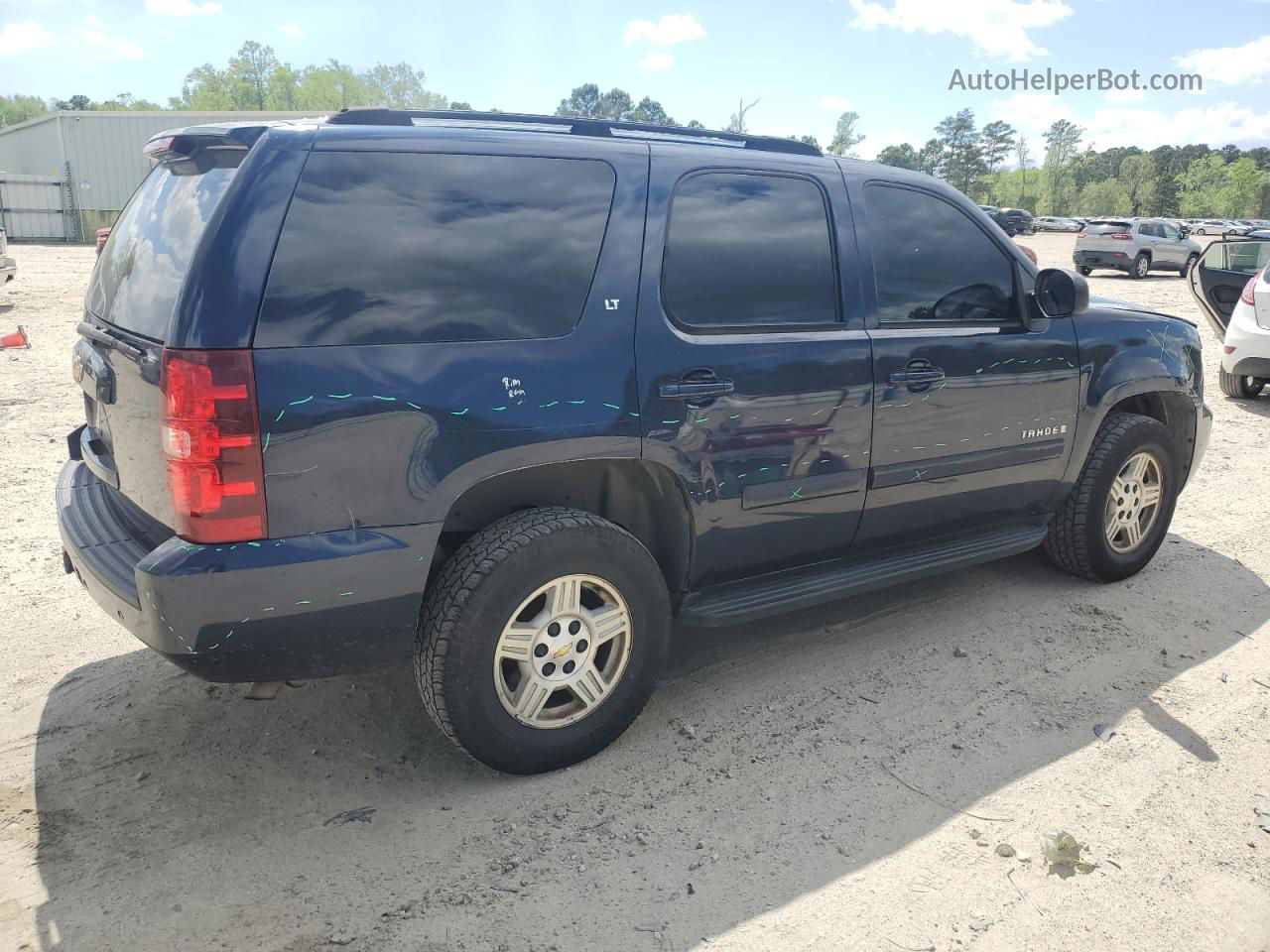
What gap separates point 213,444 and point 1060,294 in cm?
336

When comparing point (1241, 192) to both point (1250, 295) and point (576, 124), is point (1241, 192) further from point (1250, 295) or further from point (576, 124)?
point (576, 124)

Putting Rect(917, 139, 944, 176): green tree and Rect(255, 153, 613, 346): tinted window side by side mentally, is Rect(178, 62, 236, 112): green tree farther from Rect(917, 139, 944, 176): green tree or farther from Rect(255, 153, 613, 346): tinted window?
Rect(255, 153, 613, 346): tinted window

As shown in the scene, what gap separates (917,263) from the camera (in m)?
3.87

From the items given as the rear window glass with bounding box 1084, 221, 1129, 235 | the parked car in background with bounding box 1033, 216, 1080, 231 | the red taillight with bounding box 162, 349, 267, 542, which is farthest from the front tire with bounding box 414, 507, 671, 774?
the parked car in background with bounding box 1033, 216, 1080, 231

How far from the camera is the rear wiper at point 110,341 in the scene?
2701 millimetres

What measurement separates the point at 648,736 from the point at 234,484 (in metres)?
1.68

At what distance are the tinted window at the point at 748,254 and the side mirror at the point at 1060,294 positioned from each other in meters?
1.15

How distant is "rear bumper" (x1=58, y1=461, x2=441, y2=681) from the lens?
251cm

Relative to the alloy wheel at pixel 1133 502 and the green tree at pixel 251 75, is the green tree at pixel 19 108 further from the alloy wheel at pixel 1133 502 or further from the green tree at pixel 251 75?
the alloy wheel at pixel 1133 502

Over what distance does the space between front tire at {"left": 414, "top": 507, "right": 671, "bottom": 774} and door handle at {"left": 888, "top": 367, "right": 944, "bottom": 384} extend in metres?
1.23

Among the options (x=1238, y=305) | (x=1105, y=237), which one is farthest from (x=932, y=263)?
(x=1105, y=237)

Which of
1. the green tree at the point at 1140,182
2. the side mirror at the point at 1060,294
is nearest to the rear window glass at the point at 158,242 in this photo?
the side mirror at the point at 1060,294

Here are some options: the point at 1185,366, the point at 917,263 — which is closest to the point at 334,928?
the point at 917,263

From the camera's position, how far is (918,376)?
12.2 ft
